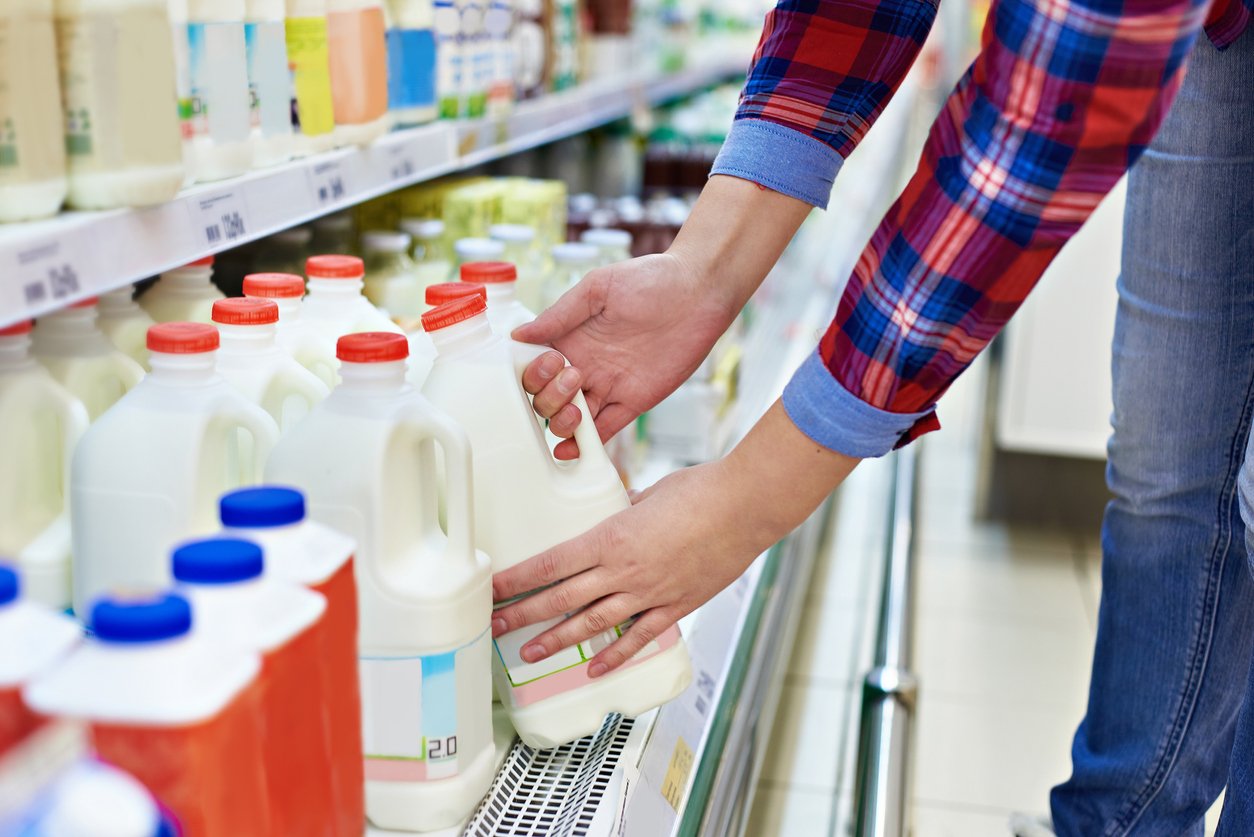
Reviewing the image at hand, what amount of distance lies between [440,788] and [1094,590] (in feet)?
8.91

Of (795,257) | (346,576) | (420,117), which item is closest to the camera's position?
(346,576)

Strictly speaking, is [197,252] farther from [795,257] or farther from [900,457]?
[795,257]

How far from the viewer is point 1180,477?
5.15 feet

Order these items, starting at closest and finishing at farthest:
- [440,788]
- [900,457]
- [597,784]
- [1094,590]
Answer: [440,788]
[597,784]
[900,457]
[1094,590]

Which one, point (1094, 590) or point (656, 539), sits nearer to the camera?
point (656, 539)

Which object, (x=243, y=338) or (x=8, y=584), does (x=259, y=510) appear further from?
(x=243, y=338)

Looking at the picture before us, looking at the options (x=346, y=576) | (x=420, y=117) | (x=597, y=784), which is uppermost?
(x=420, y=117)

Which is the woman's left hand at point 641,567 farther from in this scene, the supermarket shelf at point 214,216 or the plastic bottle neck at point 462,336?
the supermarket shelf at point 214,216

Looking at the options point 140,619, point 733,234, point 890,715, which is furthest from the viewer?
point 890,715

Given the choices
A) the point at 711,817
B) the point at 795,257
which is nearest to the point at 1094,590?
the point at 795,257

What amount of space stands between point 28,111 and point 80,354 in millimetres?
265

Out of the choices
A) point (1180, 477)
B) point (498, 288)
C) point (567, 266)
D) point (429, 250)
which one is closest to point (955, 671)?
point (1180, 477)

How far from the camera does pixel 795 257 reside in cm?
378

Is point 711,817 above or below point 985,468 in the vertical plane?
above
